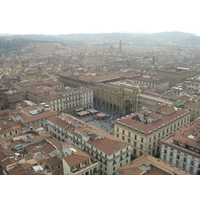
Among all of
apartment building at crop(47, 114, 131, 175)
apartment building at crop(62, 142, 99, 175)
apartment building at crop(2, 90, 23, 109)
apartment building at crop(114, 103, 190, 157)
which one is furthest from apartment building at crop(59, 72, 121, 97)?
apartment building at crop(62, 142, 99, 175)

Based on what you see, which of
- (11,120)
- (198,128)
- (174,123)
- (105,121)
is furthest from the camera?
(105,121)

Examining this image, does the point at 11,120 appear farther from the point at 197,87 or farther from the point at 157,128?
Result: the point at 197,87

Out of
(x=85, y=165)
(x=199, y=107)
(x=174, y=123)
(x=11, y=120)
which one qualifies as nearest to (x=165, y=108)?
(x=174, y=123)

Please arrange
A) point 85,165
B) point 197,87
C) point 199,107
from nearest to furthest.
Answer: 1. point 85,165
2. point 199,107
3. point 197,87

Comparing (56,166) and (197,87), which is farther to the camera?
(197,87)

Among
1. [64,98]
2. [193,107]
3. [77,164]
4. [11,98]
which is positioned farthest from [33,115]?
[193,107]

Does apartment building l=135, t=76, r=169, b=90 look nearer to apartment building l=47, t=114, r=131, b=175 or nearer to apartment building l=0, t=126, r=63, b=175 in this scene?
apartment building l=47, t=114, r=131, b=175

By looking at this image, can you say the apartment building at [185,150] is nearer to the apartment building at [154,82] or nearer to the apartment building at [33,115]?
the apartment building at [33,115]

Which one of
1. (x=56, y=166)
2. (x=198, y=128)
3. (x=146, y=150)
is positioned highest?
(x=198, y=128)
